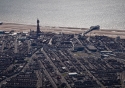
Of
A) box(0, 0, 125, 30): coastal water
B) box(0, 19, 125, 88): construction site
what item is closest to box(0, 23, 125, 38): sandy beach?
box(0, 19, 125, 88): construction site

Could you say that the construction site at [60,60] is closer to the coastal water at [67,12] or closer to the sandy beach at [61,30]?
the sandy beach at [61,30]

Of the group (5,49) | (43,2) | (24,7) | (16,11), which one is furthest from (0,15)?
(5,49)

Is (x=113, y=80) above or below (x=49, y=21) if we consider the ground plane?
below

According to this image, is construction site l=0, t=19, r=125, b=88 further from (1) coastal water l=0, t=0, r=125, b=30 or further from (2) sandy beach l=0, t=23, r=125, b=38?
(1) coastal water l=0, t=0, r=125, b=30

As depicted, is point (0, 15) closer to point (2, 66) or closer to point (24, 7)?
point (24, 7)

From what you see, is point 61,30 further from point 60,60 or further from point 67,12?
point 67,12

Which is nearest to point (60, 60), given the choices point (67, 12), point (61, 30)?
point (61, 30)

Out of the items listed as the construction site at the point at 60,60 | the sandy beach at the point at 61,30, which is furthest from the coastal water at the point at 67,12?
the construction site at the point at 60,60
